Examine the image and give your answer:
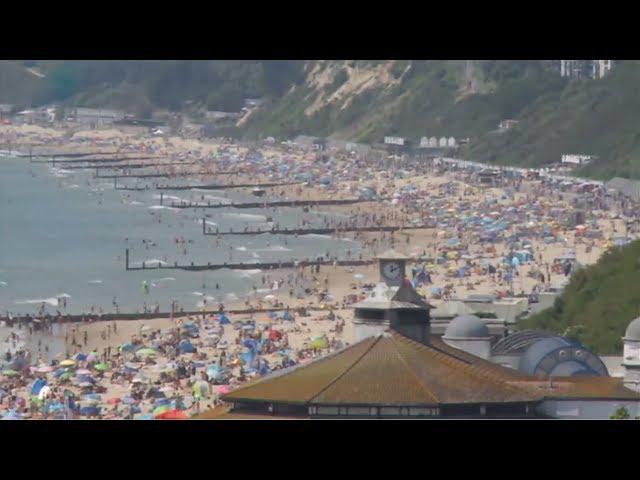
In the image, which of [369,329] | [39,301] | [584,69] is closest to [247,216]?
[39,301]

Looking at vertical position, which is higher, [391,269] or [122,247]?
[122,247]

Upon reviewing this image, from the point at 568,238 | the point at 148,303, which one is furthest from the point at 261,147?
the point at 148,303

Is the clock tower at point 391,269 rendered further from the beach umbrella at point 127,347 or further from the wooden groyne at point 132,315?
the wooden groyne at point 132,315

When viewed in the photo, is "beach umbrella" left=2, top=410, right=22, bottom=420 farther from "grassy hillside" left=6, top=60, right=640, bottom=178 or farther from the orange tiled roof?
"grassy hillside" left=6, top=60, right=640, bottom=178

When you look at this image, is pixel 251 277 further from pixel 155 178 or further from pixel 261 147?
pixel 261 147

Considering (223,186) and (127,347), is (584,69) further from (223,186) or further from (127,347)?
(127,347)

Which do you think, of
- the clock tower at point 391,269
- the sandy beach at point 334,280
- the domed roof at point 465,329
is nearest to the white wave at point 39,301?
the sandy beach at point 334,280

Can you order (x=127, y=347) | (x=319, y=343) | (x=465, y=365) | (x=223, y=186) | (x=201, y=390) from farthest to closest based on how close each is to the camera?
(x=223, y=186) < (x=127, y=347) < (x=319, y=343) < (x=201, y=390) < (x=465, y=365)

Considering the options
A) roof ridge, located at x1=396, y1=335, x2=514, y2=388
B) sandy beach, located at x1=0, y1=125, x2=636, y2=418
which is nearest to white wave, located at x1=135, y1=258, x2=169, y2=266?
sandy beach, located at x1=0, y1=125, x2=636, y2=418
